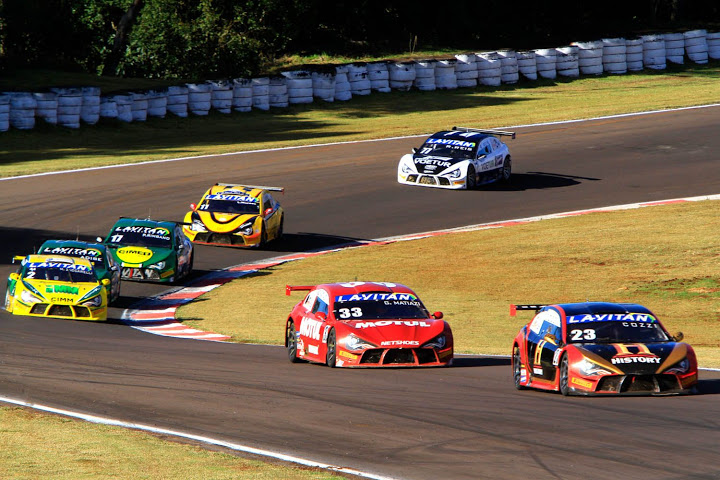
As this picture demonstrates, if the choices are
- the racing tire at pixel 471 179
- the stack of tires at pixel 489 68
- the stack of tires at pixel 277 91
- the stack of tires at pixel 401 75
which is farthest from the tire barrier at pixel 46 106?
the stack of tires at pixel 489 68

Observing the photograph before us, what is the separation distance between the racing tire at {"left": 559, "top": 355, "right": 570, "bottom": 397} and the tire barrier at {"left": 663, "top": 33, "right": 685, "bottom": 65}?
49402mm

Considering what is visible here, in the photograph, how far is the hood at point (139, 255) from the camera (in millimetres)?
28594

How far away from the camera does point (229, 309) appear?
2577cm

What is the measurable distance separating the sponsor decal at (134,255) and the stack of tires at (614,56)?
120 feet

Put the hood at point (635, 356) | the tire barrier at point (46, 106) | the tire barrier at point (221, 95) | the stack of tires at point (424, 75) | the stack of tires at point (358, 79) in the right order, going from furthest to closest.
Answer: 1. the stack of tires at point (424, 75)
2. the stack of tires at point (358, 79)
3. the tire barrier at point (221, 95)
4. the tire barrier at point (46, 106)
5. the hood at point (635, 356)

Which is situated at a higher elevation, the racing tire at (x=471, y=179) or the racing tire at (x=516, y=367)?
the racing tire at (x=516, y=367)

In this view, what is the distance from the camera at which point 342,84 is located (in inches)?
2148

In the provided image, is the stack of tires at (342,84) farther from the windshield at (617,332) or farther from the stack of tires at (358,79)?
the windshield at (617,332)

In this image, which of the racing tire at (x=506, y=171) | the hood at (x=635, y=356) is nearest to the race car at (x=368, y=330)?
the hood at (x=635, y=356)

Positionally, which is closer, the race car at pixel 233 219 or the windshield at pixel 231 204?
the race car at pixel 233 219

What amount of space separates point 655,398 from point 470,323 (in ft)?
32.3

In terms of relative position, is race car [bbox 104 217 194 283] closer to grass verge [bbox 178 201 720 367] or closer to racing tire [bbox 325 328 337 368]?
grass verge [bbox 178 201 720 367]

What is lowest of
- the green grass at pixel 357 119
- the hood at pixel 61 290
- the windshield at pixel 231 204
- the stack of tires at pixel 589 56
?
the green grass at pixel 357 119

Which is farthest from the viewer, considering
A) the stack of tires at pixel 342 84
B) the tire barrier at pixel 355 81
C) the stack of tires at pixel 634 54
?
the stack of tires at pixel 634 54
